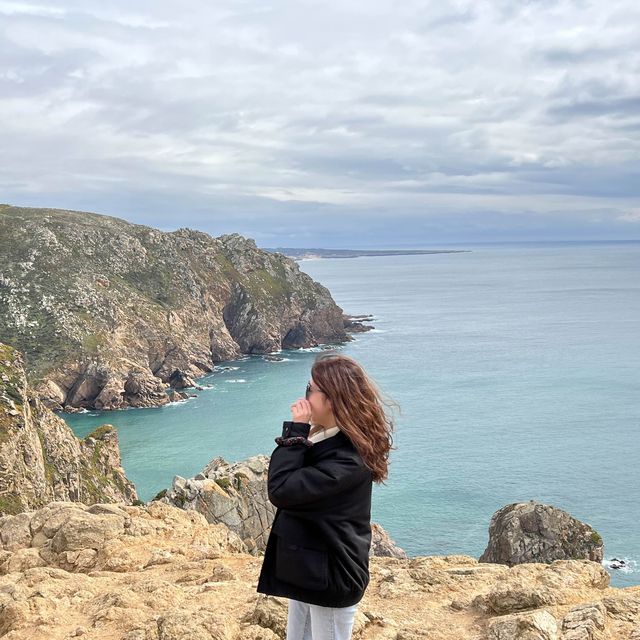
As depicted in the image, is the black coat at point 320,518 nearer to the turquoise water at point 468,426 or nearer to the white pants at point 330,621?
the white pants at point 330,621

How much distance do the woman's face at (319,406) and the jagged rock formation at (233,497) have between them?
21355 millimetres

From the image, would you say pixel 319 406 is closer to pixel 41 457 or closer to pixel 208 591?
pixel 208 591

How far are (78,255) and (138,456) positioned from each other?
226 ft

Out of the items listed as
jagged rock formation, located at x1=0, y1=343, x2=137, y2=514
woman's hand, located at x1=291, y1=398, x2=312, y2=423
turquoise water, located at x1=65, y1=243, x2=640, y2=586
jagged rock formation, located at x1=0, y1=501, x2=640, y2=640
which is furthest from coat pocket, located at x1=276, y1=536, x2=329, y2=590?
turquoise water, located at x1=65, y1=243, x2=640, y2=586

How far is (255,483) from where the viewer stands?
105 ft

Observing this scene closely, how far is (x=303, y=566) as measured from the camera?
20.0ft

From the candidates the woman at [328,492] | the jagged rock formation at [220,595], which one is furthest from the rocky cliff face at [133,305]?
the woman at [328,492]

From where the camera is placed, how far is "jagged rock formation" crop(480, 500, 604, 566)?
2686cm

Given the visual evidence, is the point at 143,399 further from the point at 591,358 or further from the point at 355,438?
the point at 355,438

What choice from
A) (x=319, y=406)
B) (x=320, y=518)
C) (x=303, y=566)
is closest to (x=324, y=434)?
(x=319, y=406)

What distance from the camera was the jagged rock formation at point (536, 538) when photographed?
26.9 metres

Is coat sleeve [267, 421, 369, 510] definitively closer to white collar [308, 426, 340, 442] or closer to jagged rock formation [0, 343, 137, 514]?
white collar [308, 426, 340, 442]

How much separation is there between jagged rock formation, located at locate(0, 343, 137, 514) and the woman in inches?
1017

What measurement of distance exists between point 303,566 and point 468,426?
251 ft
